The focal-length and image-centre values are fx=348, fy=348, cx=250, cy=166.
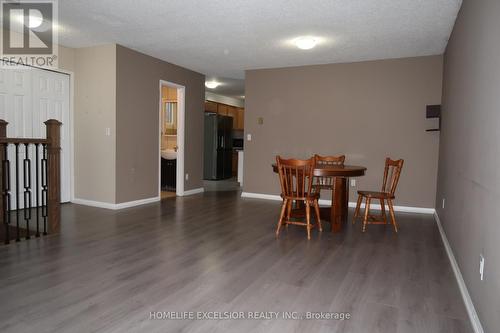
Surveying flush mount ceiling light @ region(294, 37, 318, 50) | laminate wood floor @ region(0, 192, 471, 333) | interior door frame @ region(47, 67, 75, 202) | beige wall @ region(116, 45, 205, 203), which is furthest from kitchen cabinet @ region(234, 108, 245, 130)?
laminate wood floor @ region(0, 192, 471, 333)

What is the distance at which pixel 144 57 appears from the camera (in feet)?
17.3

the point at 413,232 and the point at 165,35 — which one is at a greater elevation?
the point at 165,35

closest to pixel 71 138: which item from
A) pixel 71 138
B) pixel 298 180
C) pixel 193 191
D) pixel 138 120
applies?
pixel 71 138

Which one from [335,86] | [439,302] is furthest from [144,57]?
[439,302]

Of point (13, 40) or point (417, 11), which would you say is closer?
point (417, 11)

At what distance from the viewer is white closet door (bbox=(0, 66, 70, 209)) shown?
4.48 meters

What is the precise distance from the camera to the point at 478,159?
6.96ft

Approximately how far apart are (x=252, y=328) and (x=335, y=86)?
180 inches

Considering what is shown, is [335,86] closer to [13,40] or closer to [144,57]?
[144,57]

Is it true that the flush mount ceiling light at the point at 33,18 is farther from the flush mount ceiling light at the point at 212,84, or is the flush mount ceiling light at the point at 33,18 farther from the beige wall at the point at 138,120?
the flush mount ceiling light at the point at 212,84

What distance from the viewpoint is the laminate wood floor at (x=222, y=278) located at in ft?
6.17

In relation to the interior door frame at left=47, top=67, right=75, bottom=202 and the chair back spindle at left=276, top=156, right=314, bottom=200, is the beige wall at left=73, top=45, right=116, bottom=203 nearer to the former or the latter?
the interior door frame at left=47, top=67, right=75, bottom=202

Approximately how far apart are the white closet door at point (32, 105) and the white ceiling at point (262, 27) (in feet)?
2.07

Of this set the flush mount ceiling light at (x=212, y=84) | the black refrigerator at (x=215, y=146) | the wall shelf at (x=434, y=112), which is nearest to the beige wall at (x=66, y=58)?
the flush mount ceiling light at (x=212, y=84)
